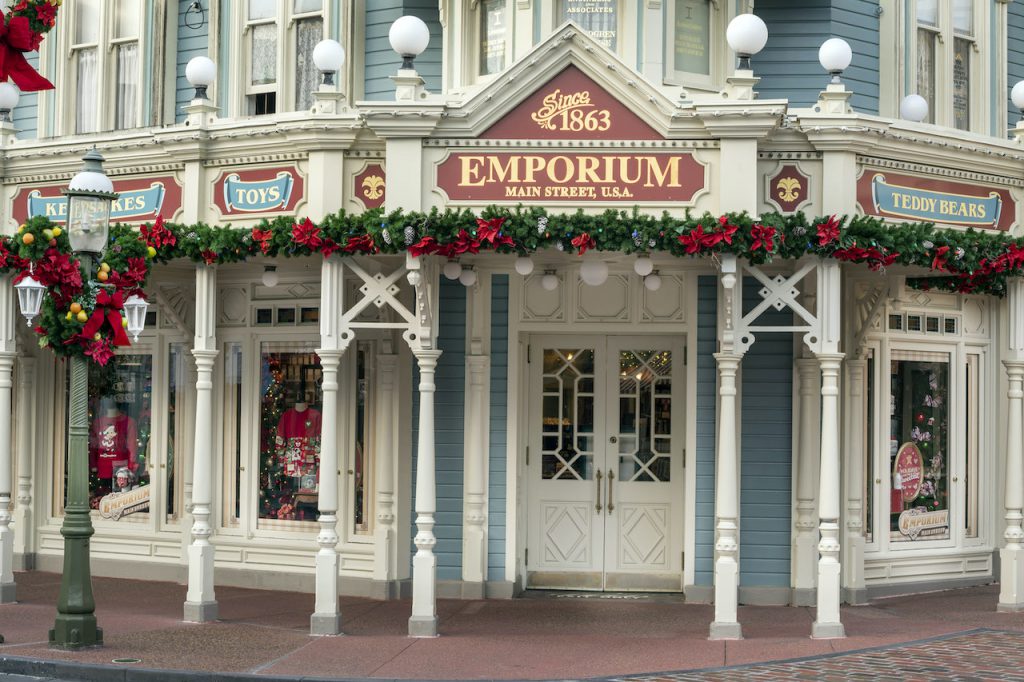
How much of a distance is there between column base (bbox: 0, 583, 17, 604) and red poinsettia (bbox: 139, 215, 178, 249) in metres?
3.72

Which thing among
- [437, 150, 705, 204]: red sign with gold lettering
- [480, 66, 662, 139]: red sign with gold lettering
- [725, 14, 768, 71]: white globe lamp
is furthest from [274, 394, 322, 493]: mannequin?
[725, 14, 768, 71]: white globe lamp

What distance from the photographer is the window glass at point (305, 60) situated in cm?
1498

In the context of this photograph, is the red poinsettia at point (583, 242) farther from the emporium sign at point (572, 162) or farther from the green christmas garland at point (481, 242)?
the emporium sign at point (572, 162)

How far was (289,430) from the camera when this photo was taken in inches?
561

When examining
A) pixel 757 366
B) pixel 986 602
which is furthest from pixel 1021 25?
pixel 986 602

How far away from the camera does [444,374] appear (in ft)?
44.8

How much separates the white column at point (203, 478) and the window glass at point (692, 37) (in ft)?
16.8

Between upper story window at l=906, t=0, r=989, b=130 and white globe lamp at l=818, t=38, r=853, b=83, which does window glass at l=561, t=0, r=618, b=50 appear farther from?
upper story window at l=906, t=0, r=989, b=130

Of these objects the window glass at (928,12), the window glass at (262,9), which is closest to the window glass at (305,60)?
the window glass at (262,9)

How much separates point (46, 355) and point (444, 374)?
5.15m

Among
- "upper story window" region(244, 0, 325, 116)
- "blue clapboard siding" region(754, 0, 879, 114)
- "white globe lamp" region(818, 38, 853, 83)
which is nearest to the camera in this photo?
"white globe lamp" region(818, 38, 853, 83)

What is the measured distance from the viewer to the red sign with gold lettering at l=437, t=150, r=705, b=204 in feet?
36.7

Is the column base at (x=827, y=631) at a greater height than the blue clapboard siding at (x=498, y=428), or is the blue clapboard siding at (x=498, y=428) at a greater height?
the blue clapboard siding at (x=498, y=428)

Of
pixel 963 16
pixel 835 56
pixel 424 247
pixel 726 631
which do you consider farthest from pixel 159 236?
pixel 963 16
